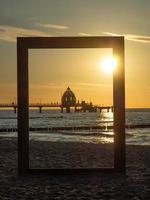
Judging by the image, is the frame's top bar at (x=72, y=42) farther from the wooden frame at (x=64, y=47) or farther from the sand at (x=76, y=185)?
the sand at (x=76, y=185)

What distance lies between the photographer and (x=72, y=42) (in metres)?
14.4

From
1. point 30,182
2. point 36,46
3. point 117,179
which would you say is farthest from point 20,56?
point 117,179

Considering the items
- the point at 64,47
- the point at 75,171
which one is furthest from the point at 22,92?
the point at 75,171

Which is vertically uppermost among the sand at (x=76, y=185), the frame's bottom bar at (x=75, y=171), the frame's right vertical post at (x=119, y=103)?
the frame's right vertical post at (x=119, y=103)

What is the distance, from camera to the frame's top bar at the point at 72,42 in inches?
567

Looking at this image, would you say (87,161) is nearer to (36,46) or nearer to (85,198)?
(36,46)

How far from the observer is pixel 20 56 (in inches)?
579

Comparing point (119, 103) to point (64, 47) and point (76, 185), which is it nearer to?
point (64, 47)

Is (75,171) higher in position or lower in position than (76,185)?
higher

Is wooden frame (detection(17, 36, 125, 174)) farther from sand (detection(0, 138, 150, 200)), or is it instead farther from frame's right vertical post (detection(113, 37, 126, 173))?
sand (detection(0, 138, 150, 200))

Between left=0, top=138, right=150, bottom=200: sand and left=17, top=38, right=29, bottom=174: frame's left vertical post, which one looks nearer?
left=0, top=138, right=150, bottom=200: sand

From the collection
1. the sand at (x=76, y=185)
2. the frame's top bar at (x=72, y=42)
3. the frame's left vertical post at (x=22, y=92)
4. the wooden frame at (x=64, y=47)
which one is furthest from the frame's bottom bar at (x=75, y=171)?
the frame's top bar at (x=72, y=42)

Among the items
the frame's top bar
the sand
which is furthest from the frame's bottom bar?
the frame's top bar

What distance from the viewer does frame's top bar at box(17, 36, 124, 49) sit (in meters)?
14.4
